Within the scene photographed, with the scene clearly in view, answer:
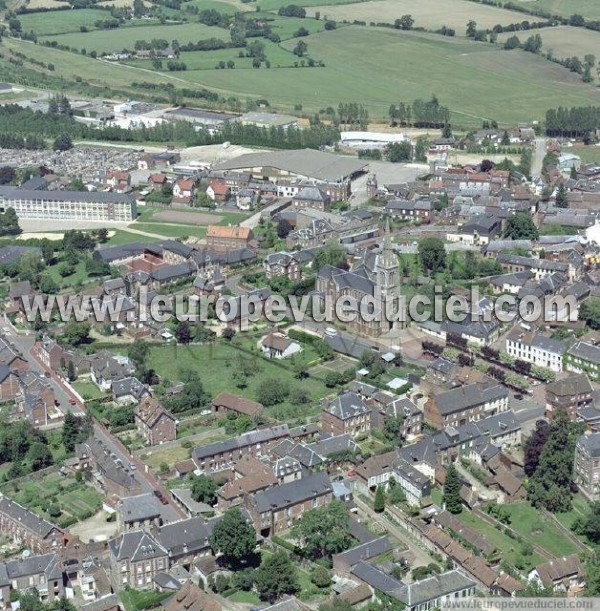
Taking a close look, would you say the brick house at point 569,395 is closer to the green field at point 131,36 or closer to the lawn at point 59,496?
the lawn at point 59,496

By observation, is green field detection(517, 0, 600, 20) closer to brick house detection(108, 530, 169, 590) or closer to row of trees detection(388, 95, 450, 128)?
row of trees detection(388, 95, 450, 128)

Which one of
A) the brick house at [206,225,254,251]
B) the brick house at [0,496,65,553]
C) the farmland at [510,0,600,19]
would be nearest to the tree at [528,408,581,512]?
the brick house at [0,496,65,553]

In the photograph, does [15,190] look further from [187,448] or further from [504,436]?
[504,436]

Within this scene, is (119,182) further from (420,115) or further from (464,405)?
(464,405)

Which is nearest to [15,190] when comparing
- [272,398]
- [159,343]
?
[159,343]

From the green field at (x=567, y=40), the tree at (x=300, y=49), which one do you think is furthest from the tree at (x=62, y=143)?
the green field at (x=567, y=40)

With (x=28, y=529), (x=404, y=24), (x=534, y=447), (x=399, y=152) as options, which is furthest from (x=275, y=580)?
(x=404, y=24)
